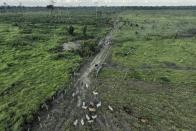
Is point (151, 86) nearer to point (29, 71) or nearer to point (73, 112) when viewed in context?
point (73, 112)

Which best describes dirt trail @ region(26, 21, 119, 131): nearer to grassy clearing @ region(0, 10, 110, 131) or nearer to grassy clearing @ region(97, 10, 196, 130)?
grassy clearing @ region(0, 10, 110, 131)

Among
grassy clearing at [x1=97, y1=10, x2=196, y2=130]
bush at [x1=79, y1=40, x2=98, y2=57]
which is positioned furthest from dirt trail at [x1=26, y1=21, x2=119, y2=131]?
bush at [x1=79, y1=40, x2=98, y2=57]

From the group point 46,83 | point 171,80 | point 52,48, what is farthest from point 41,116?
point 52,48

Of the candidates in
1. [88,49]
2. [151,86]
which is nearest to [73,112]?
A: [151,86]

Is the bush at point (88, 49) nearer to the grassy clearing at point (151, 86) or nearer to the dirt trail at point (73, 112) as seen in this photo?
the grassy clearing at point (151, 86)

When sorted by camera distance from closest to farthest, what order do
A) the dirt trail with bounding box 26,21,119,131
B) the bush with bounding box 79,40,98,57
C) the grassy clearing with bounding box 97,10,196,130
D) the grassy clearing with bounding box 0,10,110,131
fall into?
the dirt trail with bounding box 26,21,119,131
the grassy clearing with bounding box 97,10,196,130
the grassy clearing with bounding box 0,10,110,131
the bush with bounding box 79,40,98,57

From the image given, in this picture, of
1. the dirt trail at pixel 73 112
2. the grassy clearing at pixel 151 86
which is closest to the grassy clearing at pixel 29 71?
the dirt trail at pixel 73 112

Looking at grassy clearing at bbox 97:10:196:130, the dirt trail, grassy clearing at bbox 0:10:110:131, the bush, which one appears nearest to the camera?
the dirt trail
